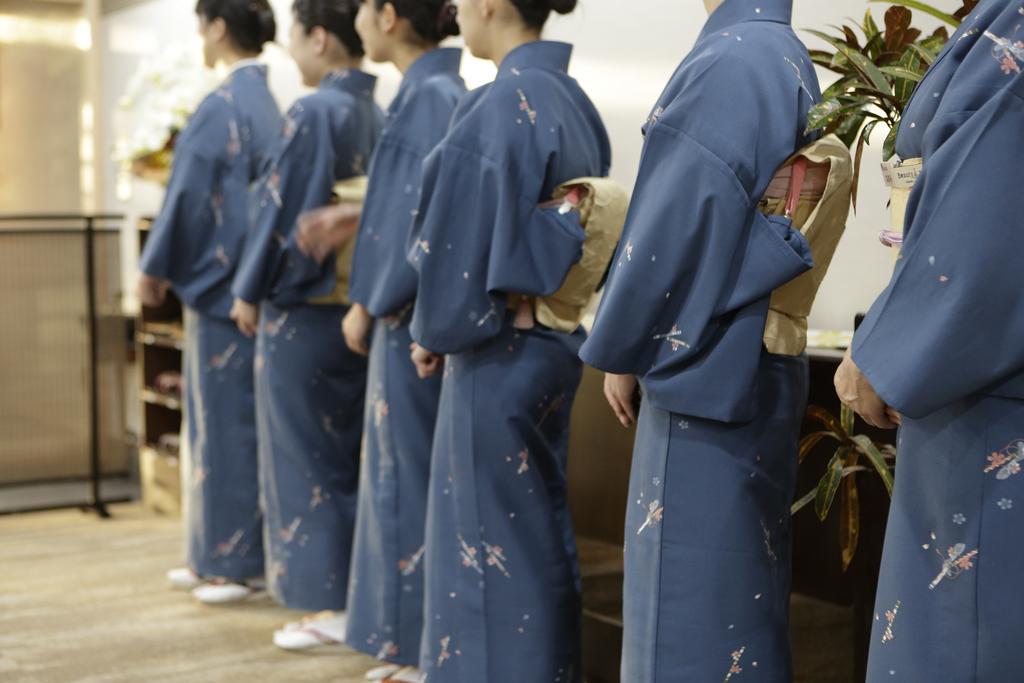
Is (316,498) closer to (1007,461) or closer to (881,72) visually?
(881,72)

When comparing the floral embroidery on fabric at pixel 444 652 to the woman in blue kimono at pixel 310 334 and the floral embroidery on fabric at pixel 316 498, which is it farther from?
the floral embroidery on fabric at pixel 316 498

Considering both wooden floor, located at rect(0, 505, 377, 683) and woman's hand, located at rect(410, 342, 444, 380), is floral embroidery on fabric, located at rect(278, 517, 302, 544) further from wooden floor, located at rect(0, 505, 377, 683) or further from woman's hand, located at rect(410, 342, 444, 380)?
woman's hand, located at rect(410, 342, 444, 380)

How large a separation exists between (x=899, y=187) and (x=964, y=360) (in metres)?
0.36

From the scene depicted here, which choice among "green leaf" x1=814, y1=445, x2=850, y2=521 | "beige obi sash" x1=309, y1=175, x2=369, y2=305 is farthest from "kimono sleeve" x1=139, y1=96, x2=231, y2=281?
"green leaf" x1=814, y1=445, x2=850, y2=521

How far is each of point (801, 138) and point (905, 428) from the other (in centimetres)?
54

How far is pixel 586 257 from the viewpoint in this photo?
2555mm

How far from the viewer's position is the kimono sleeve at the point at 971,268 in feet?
5.10

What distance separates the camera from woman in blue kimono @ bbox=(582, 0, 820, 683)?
1981 mm

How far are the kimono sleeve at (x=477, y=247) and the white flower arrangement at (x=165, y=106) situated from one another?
2174mm

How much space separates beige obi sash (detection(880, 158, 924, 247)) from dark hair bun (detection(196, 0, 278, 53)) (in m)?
2.53

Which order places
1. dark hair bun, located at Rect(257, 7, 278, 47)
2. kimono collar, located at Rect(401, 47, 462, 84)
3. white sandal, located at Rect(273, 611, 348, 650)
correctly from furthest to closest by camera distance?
dark hair bun, located at Rect(257, 7, 278, 47) → white sandal, located at Rect(273, 611, 348, 650) → kimono collar, located at Rect(401, 47, 462, 84)

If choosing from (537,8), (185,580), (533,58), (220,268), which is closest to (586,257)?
(533,58)

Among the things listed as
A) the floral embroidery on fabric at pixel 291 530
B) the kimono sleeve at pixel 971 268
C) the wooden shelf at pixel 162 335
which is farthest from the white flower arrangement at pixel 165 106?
the kimono sleeve at pixel 971 268

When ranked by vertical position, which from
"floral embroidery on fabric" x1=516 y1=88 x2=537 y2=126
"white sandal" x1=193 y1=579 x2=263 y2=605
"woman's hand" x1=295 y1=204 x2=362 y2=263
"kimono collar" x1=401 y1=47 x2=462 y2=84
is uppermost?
"kimono collar" x1=401 y1=47 x2=462 y2=84
